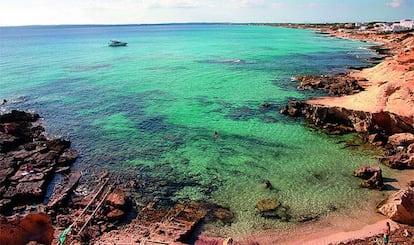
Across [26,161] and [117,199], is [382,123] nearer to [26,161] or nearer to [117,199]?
[117,199]

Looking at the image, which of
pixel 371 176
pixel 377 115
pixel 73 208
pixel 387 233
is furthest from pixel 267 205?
pixel 377 115

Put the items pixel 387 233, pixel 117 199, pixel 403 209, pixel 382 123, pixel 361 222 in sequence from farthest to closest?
1. pixel 382 123
2. pixel 117 199
3. pixel 361 222
4. pixel 403 209
5. pixel 387 233

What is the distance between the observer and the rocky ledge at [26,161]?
27.5 m

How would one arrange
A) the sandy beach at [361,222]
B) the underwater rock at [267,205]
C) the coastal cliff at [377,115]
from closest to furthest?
the sandy beach at [361,222] → the underwater rock at [267,205] → the coastal cliff at [377,115]

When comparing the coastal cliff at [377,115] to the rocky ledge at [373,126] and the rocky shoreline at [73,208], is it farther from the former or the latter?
the rocky shoreline at [73,208]

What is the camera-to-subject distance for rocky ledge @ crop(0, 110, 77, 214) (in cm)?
2748

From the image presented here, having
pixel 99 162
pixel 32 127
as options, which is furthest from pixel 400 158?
pixel 32 127

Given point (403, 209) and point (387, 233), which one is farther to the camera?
point (403, 209)

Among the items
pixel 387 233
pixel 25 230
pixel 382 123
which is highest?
pixel 25 230

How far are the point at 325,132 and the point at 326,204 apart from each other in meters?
15.2

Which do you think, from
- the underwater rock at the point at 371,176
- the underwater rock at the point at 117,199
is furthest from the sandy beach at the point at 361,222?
the underwater rock at the point at 117,199

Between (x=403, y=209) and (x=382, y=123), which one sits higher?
(x=382, y=123)

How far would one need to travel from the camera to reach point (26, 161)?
32500 mm

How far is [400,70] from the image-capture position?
57.1m
